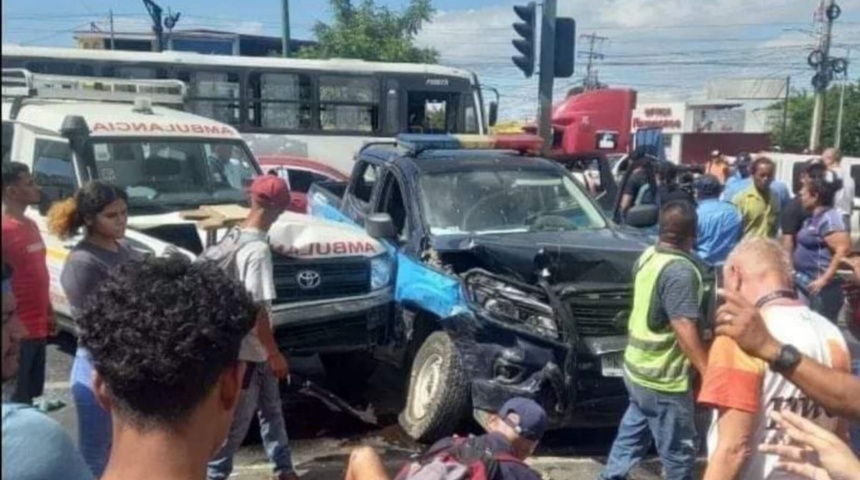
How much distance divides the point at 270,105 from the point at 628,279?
12303 millimetres

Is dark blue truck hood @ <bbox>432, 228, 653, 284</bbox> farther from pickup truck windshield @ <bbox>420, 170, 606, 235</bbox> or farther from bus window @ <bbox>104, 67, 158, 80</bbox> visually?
bus window @ <bbox>104, 67, 158, 80</bbox>

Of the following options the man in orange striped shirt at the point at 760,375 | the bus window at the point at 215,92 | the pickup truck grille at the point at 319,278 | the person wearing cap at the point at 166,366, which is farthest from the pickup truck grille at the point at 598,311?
the bus window at the point at 215,92

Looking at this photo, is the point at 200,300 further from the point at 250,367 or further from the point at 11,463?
the point at 250,367

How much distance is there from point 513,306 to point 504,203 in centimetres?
163

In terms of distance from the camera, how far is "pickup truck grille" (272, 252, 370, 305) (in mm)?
7082

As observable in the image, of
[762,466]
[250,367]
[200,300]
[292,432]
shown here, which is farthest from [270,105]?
[200,300]

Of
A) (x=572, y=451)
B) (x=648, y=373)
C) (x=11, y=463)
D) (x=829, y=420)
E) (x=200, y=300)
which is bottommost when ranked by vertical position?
(x=572, y=451)

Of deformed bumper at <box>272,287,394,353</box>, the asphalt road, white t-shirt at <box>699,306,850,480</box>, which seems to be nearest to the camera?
white t-shirt at <box>699,306,850,480</box>

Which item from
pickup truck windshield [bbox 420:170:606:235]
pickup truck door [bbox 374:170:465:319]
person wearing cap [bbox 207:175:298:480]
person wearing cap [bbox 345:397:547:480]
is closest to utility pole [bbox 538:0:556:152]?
pickup truck windshield [bbox 420:170:606:235]

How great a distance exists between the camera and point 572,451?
6820mm

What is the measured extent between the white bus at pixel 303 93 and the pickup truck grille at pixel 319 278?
10.7m

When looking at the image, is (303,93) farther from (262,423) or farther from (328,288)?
(262,423)

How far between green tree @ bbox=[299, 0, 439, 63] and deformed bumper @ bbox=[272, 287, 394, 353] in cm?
2318

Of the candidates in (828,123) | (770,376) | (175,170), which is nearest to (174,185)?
(175,170)
